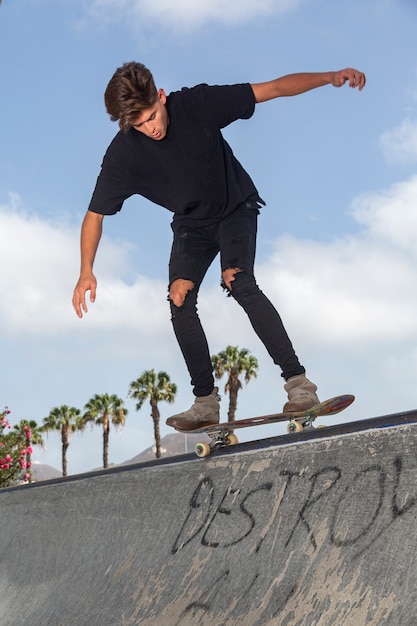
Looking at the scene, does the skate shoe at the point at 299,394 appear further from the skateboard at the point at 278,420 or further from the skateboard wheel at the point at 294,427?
the skateboard wheel at the point at 294,427

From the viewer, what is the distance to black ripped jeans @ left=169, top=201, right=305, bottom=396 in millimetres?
4492

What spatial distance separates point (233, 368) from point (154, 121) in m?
43.7

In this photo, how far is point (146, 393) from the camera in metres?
52.2

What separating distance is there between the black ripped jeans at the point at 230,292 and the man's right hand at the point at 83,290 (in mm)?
553

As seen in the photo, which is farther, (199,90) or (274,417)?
(199,90)

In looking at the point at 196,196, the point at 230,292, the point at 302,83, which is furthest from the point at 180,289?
the point at 302,83

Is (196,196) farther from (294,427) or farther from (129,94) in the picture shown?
(294,427)

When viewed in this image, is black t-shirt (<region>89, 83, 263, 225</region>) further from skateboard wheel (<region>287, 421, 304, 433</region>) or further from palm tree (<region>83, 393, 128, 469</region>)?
palm tree (<region>83, 393, 128, 469</region>)

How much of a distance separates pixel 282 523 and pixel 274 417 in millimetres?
1244

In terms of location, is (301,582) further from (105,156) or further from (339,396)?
(105,156)

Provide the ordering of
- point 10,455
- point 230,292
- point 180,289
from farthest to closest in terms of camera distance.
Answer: point 10,455
point 180,289
point 230,292

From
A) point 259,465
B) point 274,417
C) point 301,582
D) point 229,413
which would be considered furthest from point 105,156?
point 229,413

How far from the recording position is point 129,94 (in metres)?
4.23

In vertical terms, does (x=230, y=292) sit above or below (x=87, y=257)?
below
